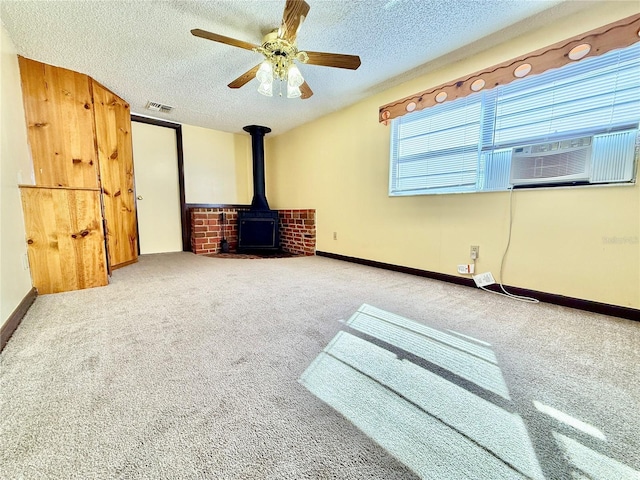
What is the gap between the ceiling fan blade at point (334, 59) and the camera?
1979 mm

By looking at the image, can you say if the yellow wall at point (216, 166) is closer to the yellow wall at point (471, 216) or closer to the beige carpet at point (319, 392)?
the yellow wall at point (471, 216)

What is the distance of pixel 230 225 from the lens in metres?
4.65

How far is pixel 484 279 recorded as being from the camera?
234 cm

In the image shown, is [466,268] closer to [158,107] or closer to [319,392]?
[319,392]

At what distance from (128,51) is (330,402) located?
327 centimetres

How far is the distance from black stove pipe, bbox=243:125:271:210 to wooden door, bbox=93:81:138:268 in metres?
1.80

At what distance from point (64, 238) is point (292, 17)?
2.61 meters

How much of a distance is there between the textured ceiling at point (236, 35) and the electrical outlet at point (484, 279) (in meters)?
2.05

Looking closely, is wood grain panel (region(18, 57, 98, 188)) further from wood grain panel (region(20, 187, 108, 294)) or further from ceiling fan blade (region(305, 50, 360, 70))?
ceiling fan blade (region(305, 50, 360, 70))

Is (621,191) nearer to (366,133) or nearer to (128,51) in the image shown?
(366,133)

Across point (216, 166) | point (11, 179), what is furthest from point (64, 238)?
point (216, 166)

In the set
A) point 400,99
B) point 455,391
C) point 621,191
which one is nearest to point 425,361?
point 455,391

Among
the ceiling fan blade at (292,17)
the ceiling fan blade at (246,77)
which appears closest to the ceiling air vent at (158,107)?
the ceiling fan blade at (246,77)

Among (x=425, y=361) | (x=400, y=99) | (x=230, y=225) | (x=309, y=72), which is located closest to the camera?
(x=425, y=361)
